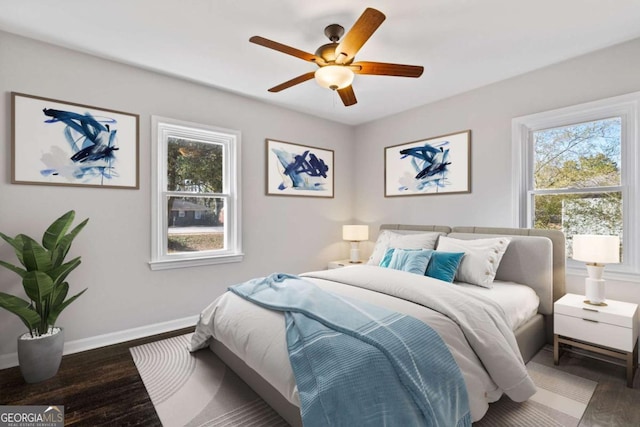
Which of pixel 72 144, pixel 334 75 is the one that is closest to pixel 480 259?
pixel 334 75

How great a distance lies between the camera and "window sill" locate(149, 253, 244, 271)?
3145 mm

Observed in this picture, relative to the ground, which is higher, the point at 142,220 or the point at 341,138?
the point at 341,138

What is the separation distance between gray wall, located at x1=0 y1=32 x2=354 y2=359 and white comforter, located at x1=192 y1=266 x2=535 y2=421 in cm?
124

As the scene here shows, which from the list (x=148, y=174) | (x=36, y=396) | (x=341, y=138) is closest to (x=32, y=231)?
(x=148, y=174)

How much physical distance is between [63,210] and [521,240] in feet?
13.4

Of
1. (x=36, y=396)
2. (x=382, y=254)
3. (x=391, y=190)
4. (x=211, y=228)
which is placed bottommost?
(x=36, y=396)

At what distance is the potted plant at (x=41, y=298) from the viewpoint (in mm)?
2170

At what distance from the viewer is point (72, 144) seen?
2.71 m

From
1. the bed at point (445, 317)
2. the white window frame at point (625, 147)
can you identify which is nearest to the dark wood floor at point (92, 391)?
the bed at point (445, 317)

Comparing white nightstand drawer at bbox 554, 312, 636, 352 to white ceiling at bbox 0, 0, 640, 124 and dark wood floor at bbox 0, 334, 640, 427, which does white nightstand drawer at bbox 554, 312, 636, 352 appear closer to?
dark wood floor at bbox 0, 334, 640, 427

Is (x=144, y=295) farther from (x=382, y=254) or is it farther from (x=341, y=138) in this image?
(x=341, y=138)

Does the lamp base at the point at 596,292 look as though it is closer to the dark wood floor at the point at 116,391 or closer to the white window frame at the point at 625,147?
the white window frame at the point at 625,147

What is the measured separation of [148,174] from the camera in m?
3.11

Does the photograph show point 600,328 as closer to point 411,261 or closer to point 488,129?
point 411,261
